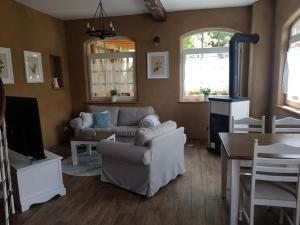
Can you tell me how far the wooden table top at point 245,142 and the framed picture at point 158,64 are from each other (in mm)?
2921

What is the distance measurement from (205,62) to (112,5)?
2.29 meters

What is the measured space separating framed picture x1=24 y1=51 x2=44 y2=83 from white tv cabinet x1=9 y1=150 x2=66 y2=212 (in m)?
1.91

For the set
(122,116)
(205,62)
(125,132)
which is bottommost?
(125,132)

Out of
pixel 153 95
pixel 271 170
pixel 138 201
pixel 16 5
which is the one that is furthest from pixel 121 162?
pixel 16 5

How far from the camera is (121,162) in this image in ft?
9.59

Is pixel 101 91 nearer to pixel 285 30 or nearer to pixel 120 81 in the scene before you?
pixel 120 81

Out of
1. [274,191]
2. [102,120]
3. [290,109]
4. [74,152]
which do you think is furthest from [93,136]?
[290,109]

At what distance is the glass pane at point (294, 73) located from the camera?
351cm

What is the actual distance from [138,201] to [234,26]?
13.0ft

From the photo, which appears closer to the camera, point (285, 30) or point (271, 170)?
point (271, 170)

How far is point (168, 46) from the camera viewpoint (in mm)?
5090

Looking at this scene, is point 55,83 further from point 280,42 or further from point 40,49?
point 280,42

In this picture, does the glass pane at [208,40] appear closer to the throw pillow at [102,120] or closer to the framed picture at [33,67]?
the throw pillow at [102,120]

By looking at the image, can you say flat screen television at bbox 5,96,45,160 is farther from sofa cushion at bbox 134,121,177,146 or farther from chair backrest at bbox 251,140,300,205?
chair backrest at bbox 251,140,300,205
